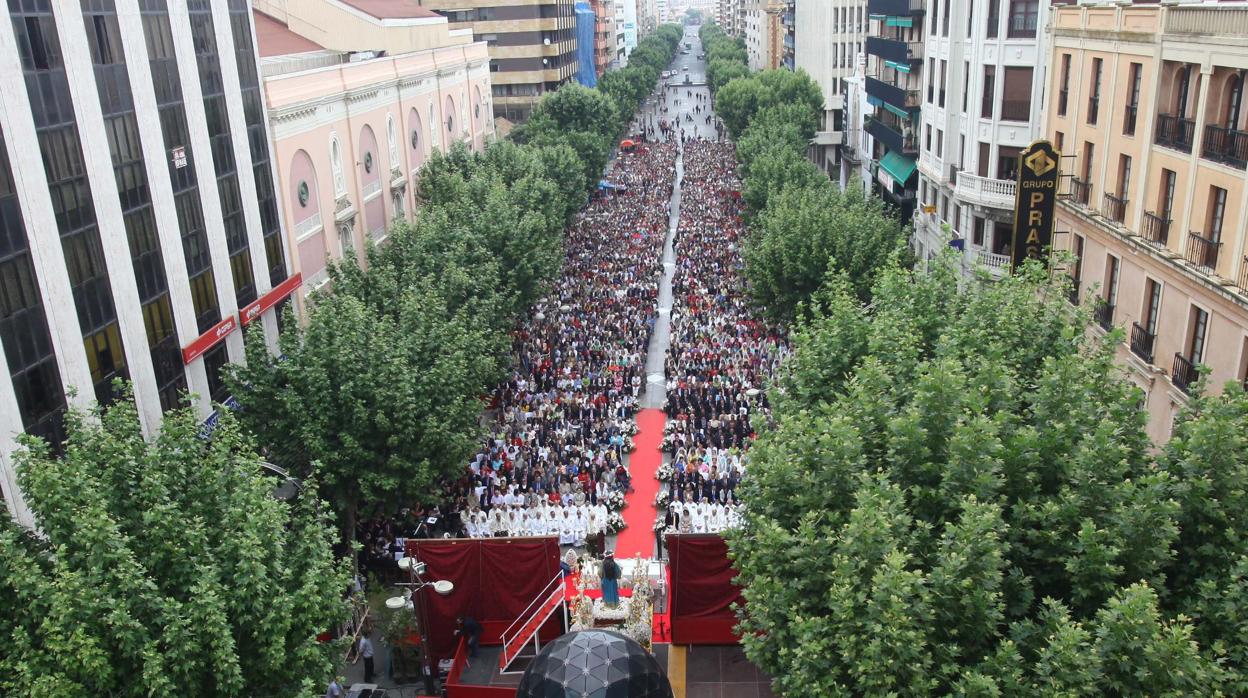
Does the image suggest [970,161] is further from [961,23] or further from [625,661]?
[625,661]

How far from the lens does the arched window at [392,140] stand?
4374 cm

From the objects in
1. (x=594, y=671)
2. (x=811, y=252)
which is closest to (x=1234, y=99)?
(x=811, y=252)

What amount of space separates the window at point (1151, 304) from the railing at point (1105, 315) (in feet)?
6.67

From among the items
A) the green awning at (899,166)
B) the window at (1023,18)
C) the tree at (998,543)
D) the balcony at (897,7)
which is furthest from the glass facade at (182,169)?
the balcony at (897,7)

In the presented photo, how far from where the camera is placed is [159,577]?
13102mm

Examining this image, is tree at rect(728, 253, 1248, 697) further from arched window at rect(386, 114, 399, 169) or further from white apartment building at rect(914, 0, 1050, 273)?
arched window at rect(386, 114, 399, 169)

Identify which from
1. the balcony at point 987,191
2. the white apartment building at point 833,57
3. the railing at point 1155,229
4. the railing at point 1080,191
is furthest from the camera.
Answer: the white apartment building at point 833,57

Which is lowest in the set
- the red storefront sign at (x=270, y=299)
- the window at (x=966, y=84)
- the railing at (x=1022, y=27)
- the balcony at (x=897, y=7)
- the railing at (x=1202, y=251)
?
the red storefront sign at (x=270, y=299)

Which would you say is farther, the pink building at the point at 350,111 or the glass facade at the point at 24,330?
the pink building at the point at 350,111

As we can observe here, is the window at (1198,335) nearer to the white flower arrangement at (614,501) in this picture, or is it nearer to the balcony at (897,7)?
the white flower arrangement at (614,501)

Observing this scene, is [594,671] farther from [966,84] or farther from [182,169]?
[966,84]

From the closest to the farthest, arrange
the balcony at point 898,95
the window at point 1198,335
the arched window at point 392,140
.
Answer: the window at point 1198,335 < the arched window at point 392,140 < the balcony at point 898,95

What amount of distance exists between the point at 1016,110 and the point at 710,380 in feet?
49.0

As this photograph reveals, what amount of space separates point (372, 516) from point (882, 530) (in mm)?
13966
